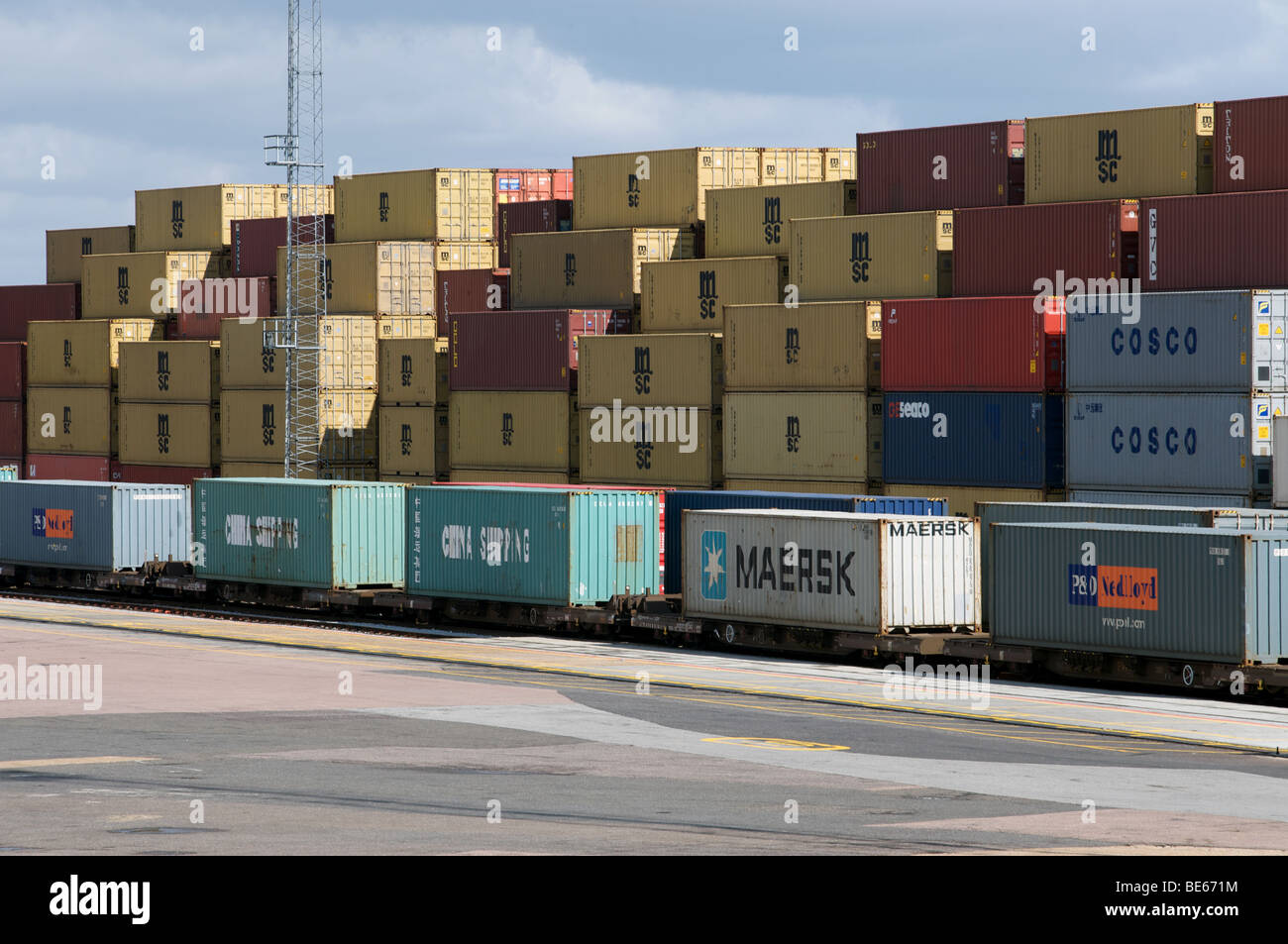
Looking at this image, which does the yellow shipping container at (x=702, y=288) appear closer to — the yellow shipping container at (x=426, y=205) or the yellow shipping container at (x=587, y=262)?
the yellow shipping container at (x=587, y=262)

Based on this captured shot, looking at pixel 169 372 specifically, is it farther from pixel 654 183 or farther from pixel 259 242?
pixel 654 183

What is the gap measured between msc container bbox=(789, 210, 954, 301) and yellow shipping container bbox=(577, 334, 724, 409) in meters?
4.35

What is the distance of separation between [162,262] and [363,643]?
53.0m

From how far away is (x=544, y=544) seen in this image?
46.8 metres

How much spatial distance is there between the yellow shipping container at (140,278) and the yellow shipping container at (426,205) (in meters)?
12.5

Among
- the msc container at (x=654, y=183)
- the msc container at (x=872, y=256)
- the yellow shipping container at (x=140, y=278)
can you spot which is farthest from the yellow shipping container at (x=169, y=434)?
the msc container at (x=872, y=256)

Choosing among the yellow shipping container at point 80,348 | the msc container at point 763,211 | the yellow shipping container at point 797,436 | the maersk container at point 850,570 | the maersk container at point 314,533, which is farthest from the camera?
the yellow shipping container at point 80,348

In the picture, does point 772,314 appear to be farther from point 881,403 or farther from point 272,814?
point 272,814

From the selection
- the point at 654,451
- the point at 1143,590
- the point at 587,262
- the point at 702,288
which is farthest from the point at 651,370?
the point at 1143,590

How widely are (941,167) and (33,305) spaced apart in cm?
6207

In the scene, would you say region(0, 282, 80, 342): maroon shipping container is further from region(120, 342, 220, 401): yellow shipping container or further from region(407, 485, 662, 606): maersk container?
region(407, 485, 662, 606): maersk container

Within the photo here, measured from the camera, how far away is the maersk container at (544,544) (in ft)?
152

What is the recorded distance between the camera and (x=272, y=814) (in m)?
19.4

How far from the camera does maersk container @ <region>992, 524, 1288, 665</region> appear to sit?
32938 mm
